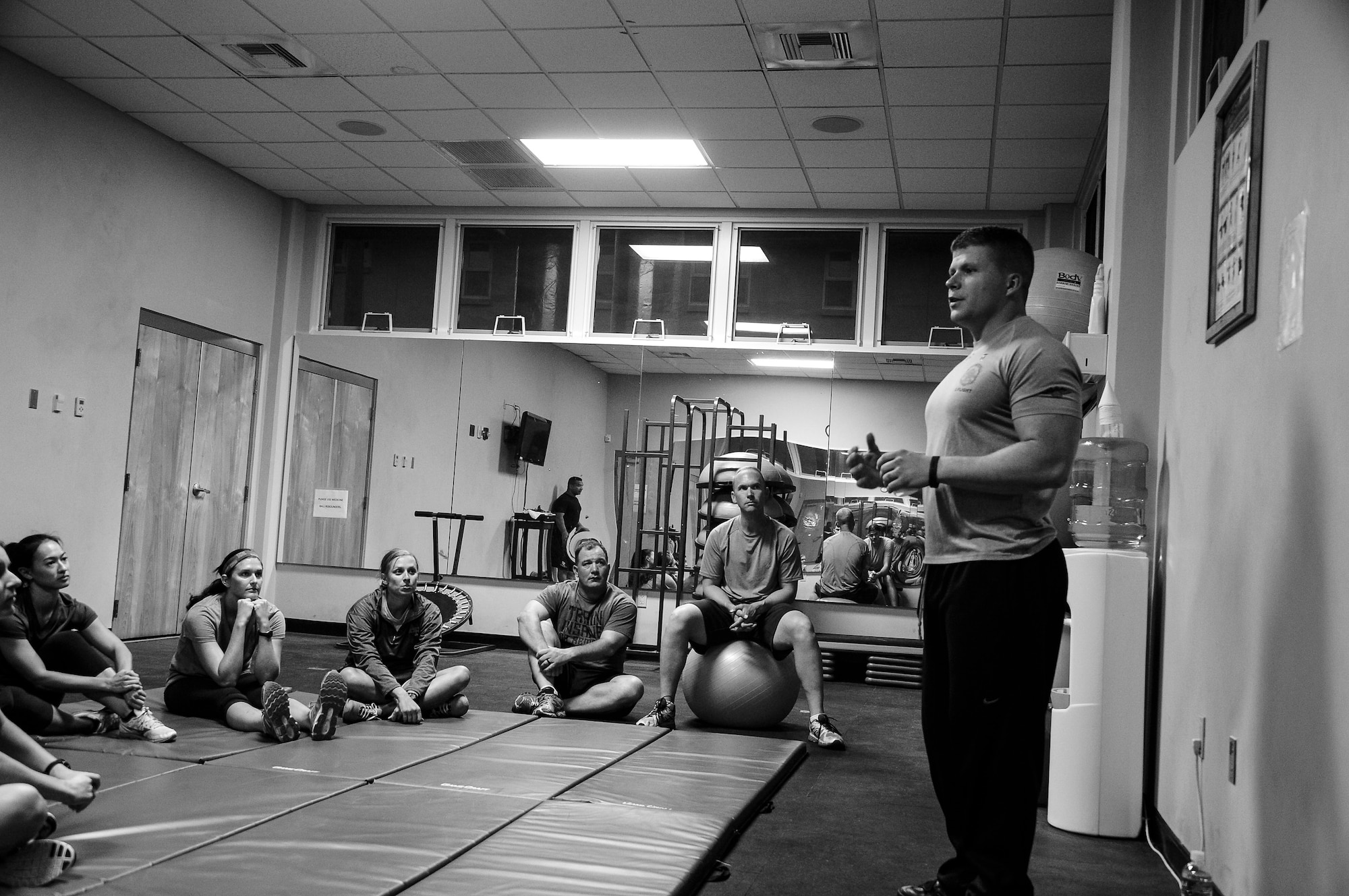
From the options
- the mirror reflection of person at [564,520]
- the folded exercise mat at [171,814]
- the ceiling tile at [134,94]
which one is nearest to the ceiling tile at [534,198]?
the mirror reflection of person at [564,520]

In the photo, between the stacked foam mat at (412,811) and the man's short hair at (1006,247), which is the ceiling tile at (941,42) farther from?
the stacked foam mat at (412,811)

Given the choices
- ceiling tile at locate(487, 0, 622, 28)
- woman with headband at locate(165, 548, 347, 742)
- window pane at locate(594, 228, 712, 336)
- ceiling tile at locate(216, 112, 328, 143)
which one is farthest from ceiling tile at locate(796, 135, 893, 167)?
woman with headband at locate(165, 548, 347, 742)

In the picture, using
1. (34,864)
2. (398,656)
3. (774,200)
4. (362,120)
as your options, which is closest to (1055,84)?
(774,200)

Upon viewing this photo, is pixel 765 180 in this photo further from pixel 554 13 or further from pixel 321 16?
pixel 321 16

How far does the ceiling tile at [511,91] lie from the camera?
19.1ft

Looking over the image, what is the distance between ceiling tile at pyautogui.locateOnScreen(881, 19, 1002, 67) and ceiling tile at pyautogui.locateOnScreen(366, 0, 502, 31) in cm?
180

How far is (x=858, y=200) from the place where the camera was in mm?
7391

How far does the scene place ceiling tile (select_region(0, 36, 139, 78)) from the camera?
5668mm

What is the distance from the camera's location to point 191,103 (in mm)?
6379

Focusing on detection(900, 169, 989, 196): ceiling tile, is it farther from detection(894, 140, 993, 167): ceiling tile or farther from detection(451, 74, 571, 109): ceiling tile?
detection(451, 74, 571, 109): ceiling tile

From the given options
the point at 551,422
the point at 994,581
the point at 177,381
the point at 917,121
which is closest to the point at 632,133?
the point at 917,121

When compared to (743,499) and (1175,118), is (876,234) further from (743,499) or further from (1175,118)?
(1175,118)

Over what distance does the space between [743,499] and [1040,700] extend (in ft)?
9.31

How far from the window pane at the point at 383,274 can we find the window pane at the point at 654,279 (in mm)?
1256
